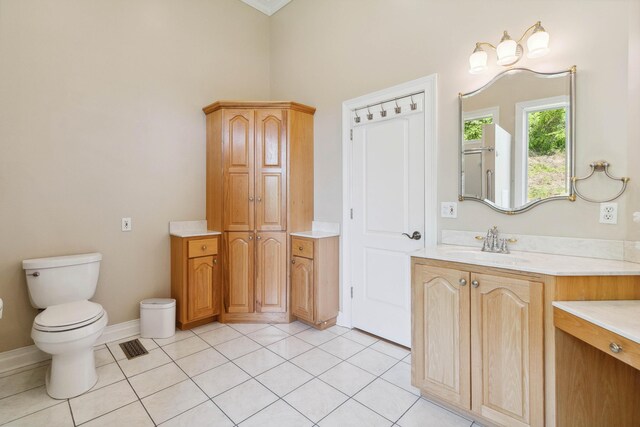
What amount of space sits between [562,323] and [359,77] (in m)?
2.39

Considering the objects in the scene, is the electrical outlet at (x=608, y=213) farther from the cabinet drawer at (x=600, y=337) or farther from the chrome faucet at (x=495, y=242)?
the cabinet drawer at (x=600, y=337)

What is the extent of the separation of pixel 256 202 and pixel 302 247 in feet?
2.09

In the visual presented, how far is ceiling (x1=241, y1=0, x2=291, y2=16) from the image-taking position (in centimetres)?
355

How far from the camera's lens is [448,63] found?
2.22 metres

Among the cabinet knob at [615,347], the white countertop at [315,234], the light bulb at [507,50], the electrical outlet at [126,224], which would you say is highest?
the light bulb at [507,50]

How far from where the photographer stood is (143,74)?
2.79 meters

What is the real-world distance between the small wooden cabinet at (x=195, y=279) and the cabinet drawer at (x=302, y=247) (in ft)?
2.46

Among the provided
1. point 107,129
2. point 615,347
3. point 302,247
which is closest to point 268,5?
point 107,129

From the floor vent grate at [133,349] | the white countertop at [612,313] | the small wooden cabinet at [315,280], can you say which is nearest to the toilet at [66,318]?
the floor vent grate at [133,349]

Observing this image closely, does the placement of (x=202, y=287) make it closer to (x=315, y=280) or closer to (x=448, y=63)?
(x=315, y=280)

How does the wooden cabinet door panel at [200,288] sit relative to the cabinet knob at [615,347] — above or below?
below

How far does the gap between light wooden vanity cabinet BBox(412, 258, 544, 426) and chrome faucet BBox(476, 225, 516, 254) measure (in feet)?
1.45

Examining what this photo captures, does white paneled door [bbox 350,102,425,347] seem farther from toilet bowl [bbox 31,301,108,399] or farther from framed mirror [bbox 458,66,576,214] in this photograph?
toilet bowl [bbox 31,301,108,399]

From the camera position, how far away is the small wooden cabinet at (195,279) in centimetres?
278
